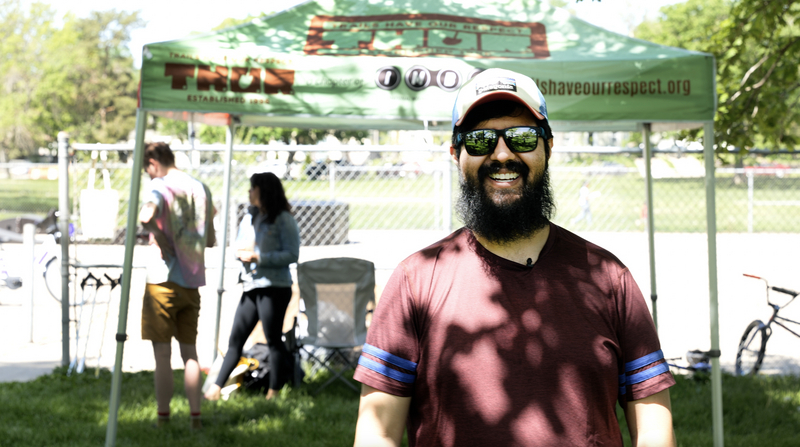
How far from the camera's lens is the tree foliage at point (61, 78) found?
1940 inches

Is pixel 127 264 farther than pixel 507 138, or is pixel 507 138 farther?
pixel 127 264

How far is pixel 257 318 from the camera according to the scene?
18.1ft

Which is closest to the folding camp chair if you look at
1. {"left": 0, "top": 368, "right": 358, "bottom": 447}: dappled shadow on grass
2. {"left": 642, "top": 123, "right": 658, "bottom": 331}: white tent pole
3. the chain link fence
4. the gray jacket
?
{"left": 0, "top": 368, "right": 358, "bottom": 447}: dappled shadow on grass

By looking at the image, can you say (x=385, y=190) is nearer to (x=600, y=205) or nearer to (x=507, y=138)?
(x=600, y=205)

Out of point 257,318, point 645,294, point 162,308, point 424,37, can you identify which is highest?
point 424,37

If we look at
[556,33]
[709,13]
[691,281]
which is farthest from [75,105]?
[556,33]

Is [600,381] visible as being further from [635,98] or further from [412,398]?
[635,98]

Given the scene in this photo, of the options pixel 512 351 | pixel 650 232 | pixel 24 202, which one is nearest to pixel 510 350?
pixel 512 351

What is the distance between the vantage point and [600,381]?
152 centimetres

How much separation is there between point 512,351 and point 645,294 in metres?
9.33

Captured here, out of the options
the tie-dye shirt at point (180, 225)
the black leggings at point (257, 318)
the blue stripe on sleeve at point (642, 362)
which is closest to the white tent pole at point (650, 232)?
the black leggings at point (257, 318)

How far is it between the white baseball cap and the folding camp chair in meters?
4.53

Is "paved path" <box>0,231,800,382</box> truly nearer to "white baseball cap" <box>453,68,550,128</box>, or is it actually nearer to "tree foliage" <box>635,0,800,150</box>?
"tree foliage" <box>635,0,800,150</box>

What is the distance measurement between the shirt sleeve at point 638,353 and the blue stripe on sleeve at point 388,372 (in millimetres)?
488
